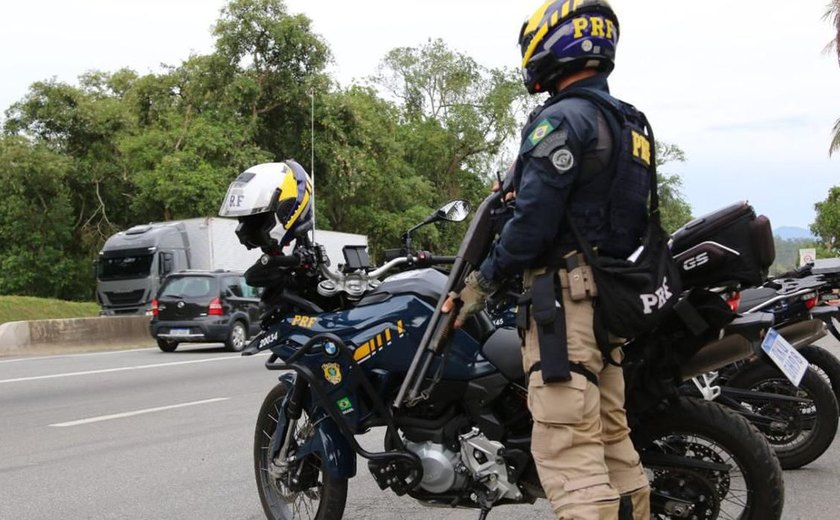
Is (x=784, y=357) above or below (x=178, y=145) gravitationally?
below

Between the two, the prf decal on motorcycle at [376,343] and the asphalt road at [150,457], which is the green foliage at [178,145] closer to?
the asphalt road at [150,457]

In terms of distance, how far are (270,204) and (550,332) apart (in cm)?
149

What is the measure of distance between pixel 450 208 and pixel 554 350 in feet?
3.87

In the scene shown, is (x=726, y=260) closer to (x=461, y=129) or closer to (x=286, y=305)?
(x=286, y=305)

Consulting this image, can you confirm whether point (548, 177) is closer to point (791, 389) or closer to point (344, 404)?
point (344, 404)

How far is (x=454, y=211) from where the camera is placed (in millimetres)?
3857

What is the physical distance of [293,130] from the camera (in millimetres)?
29797

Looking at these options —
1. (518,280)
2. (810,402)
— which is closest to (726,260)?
(518,280)

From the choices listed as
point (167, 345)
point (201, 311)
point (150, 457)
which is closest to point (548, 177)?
point (150, 457)

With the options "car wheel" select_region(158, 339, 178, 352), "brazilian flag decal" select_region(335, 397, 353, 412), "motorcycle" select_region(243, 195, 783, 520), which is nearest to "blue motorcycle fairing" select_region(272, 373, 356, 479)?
"motorcycle" select_region(243, 195, 783, 520)

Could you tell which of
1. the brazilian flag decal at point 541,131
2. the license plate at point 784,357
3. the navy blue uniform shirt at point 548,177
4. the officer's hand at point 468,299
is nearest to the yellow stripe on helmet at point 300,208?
the officer's hand at point 468,299

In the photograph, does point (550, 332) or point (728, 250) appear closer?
point (550, 332)

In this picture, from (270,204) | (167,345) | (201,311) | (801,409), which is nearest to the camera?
(270,204)

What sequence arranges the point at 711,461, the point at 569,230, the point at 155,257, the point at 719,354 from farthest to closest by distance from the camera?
the point at 155,257
the point at 719,354
the point at 711,461
the point at 569,230
